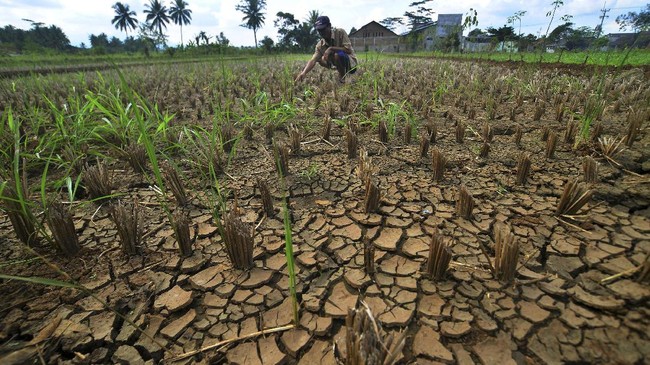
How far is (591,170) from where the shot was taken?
1.86 meters

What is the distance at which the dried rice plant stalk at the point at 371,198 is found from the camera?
5.66 feet

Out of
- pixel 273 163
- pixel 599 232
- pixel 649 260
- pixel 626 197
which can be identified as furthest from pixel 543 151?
pixel 273 163

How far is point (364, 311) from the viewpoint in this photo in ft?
2.91

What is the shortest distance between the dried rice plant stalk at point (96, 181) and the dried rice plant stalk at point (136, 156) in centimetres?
32

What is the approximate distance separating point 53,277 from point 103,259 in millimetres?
187

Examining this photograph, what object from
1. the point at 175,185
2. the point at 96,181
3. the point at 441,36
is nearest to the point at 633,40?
the point at 175,185

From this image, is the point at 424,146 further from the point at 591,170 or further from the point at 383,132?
the point at 591,170

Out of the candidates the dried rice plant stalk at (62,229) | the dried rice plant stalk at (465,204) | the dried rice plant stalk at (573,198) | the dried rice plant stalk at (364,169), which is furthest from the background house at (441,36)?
the dried rice plant stalk at (62,229)

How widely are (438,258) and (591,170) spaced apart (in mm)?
1407

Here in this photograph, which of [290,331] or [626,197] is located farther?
[626,197]

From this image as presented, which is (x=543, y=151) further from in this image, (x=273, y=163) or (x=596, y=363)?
(x=273, y=163)

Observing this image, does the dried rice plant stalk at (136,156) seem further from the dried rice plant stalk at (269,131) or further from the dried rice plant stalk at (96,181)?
the dried rice plant stalk at (269,131)

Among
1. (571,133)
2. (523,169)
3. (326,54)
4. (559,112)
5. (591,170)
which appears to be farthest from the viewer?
(326,54)

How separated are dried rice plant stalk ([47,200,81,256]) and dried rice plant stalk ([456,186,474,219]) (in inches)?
79.7
